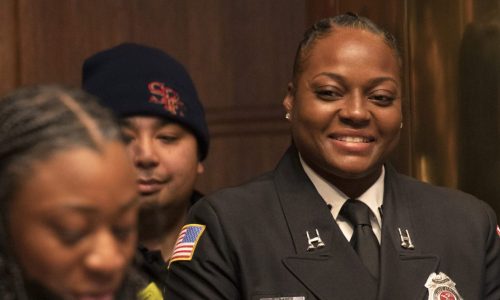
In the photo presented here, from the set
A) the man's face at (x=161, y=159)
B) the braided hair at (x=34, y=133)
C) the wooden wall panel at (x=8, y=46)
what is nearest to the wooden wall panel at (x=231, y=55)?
the wooden wall panel at (x=8, y=46)

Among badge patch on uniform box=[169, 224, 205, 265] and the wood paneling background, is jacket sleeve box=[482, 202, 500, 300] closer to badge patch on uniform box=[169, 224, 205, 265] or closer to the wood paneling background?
badge patch on uniform box=[169, 224, 205, 265]

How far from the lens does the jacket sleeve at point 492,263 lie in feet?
6.03

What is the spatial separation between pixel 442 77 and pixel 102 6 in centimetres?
116

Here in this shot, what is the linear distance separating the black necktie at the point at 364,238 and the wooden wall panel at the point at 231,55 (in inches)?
57.5

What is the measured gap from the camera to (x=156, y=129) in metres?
2.07

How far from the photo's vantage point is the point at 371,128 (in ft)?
5.84

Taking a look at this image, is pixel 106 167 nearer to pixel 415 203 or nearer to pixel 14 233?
pixel 14 233

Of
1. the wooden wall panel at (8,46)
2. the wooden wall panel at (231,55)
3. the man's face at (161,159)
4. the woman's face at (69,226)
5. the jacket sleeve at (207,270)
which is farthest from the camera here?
the wooden wall panel at (231,55)

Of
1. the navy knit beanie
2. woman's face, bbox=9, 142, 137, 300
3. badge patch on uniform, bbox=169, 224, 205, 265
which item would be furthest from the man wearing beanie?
woman's face, bbox=9, 142, 137, 300

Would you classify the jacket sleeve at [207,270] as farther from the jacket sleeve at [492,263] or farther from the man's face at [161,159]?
the jacket sleeve at [492,263]

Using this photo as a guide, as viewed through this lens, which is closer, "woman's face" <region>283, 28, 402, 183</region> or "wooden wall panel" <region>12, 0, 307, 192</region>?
"woman's face" <region>283, 28, 402, 183</region>

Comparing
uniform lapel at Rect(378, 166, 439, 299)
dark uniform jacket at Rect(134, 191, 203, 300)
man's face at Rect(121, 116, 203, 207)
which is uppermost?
man's face at Rect(121, 116, 203, 207)

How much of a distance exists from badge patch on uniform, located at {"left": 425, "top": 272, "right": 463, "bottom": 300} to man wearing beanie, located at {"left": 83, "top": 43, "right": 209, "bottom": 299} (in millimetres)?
531

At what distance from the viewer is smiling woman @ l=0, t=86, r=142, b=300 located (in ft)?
3.17
